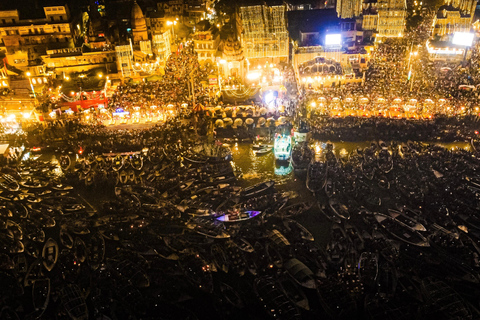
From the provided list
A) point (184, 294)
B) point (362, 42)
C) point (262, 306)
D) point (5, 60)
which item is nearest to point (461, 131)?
point (362, 42)

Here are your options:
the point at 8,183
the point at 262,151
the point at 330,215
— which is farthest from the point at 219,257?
the point at 8,183

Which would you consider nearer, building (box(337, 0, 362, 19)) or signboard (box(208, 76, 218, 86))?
signboard (box(208, 76, 218, 86))

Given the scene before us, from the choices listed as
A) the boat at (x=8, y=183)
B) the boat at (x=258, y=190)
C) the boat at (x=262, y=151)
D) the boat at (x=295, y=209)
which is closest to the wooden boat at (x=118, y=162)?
the boat at (x=8, y=183)

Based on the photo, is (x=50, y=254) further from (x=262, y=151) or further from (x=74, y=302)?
(x=262, y=151)

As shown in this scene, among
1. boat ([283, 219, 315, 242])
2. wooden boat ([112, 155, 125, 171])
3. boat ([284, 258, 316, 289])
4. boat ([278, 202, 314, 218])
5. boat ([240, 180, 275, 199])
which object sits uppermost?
wooden boat ([112, 155, 125, 171])

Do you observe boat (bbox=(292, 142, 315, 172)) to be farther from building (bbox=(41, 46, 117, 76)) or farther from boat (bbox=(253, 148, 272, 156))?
building (bbox=(41, 46, 117, 76))

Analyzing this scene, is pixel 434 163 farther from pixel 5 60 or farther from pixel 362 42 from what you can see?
pixel 5 60

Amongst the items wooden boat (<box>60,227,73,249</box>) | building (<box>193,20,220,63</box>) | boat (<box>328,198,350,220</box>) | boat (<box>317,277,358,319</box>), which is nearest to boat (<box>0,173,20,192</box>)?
wooden boat (<box>60,227,73,249</box>)

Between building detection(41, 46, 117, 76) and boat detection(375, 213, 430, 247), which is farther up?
building detection(41, 46, 117, 76)
